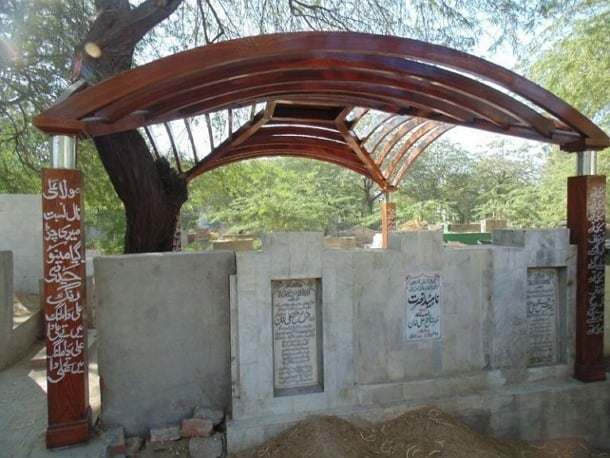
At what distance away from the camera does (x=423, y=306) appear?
4594mm

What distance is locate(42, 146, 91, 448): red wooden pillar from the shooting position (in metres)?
3.57

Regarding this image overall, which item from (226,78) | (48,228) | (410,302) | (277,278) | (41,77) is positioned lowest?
(410,302)

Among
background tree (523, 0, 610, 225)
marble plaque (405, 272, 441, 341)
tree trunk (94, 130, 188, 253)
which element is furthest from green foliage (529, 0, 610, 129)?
tree trunk (94, 130, 188, 253)

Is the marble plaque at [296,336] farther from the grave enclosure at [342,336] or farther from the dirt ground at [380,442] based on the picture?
the dirt ground at [380,442]

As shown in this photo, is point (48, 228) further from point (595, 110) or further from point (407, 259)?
point (595, 110)

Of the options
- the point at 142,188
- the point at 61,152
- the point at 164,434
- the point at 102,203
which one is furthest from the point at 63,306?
the point at 102,203

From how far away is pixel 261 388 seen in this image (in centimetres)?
416

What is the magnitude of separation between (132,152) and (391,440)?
4.91m

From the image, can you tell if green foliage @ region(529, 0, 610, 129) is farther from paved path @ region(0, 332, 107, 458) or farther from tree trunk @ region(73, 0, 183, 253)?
paved path @ region(0, 332, 107, 458)

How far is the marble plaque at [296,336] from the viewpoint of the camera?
4324 millimetres

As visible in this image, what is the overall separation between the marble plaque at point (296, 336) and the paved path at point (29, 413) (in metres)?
1.81

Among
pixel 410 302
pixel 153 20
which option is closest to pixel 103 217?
pixel 153 20

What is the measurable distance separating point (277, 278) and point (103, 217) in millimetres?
7834

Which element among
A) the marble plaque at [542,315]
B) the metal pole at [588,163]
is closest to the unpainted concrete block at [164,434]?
the marble plaque at [542,315]
